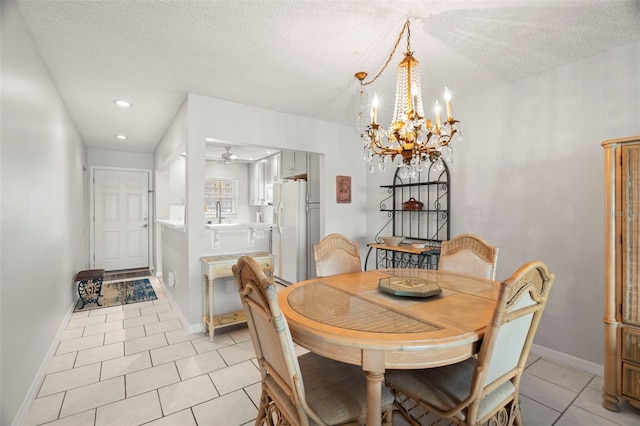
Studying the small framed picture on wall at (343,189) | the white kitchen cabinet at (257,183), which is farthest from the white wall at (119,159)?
the small framed picture on wall at (343,189)

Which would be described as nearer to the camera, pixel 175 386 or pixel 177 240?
pixel 175 386

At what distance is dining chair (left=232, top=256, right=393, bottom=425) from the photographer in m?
1.09

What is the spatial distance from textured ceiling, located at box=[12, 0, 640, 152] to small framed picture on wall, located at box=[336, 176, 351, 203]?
4.07 feet

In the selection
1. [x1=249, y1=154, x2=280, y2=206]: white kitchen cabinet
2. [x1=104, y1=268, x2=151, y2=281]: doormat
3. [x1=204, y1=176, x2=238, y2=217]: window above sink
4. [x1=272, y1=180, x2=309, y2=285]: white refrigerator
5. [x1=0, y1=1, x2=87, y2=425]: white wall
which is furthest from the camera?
[x1=204, y1=176, x2=238, y2=217]: window above sink

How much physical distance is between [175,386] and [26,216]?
149 cm

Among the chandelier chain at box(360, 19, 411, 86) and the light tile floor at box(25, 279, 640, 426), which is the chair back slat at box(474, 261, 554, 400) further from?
the chandelier chain at box(360, 19, 411, 86)

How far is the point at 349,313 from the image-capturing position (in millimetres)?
1437

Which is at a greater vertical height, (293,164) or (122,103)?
(122,103)

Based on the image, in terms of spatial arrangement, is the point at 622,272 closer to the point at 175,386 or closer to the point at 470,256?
the point at 470,256

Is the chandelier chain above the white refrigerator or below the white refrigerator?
above

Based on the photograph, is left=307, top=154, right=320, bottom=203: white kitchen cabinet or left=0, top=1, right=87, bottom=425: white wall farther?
left=307, top=154, right=320, bottom=203: white kitchen cabinet

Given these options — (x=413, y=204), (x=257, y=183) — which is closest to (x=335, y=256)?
(x=413, y=204)

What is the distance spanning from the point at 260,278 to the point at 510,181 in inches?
104

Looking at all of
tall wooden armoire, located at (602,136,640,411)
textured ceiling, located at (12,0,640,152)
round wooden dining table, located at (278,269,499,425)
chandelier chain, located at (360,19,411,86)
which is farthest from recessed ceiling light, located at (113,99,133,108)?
tall wooden armoire, located at (602,136,640,411)
